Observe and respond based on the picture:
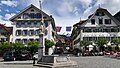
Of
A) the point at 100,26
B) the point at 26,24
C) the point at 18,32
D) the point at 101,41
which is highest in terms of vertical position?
the point at 26,24

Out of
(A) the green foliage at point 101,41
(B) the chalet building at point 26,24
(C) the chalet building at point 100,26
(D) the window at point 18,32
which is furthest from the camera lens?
(C) the chalet building at point 100,26

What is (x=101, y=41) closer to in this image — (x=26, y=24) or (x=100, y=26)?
(x=100, y=26)

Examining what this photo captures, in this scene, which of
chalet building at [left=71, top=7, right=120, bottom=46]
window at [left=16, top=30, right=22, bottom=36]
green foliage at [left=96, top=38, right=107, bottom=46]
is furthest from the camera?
chalet building at [left=71, top=7, right=120, bottom=46]

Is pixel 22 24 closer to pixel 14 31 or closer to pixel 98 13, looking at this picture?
pixel 14 31

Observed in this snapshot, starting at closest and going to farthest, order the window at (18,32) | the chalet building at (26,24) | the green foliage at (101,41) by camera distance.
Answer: the green foliage at (101,41) < the chalet building at (26,24) < the window at (18,32)

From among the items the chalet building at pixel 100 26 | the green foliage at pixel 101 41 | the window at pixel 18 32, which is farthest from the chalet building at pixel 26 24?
the green foliage at pixel 101 41

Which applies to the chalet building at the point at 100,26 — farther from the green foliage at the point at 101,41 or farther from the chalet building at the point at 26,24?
the chalet building at the point at 26,24

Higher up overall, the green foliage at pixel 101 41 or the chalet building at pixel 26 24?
the chalet building at pixel 26 24

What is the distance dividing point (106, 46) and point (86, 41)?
256 inches

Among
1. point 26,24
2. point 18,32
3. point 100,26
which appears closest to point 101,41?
point 100,26

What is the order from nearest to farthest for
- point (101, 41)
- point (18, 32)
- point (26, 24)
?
point (101, 41) < point (18, 32) < point (26, 24)

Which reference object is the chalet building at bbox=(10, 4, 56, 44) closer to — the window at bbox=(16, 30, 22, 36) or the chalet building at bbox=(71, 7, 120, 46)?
the window at bbox=(16, 30, 22, 36)

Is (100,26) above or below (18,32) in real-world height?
above

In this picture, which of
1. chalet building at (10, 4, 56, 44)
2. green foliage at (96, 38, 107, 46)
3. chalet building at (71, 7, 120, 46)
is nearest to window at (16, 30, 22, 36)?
chalet building at (10, 4, 56, 44)
